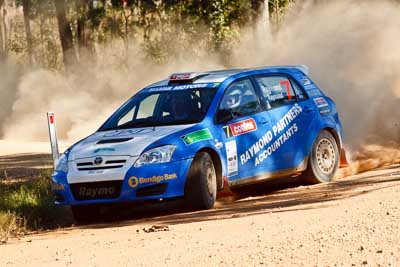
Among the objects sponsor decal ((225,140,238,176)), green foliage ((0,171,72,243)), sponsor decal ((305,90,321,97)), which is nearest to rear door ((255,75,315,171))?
sponsor decal ((305,90,321,97))

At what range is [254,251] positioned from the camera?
7.43m

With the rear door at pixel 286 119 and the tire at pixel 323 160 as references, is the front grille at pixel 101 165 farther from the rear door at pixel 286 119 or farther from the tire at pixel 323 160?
the tire at pixel 323 160

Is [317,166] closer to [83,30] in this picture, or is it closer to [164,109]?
[164,109]

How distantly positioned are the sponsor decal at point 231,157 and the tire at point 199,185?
402 mm

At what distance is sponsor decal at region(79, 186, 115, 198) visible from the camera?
10.5m

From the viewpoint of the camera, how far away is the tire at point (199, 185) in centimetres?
1050

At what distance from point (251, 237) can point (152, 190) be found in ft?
8.26

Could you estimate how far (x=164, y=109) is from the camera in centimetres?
1153

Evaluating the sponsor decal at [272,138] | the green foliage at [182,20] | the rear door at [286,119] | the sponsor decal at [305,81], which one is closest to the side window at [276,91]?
the rear door at [286,119]

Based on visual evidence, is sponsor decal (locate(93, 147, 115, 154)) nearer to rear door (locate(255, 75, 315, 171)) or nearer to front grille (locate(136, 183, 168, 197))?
front grille (locate(136, 183, 168, 197))

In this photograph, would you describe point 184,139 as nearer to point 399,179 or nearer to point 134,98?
point 134,98

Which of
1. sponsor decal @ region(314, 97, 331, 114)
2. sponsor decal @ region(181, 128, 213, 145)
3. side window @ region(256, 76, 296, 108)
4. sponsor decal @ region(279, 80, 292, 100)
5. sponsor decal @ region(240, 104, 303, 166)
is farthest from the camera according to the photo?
sponsor decal @ region(314, 97, 331, 114)

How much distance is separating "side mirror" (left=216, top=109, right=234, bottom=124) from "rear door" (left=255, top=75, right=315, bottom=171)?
0.66m

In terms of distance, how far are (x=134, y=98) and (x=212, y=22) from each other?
23.4m
